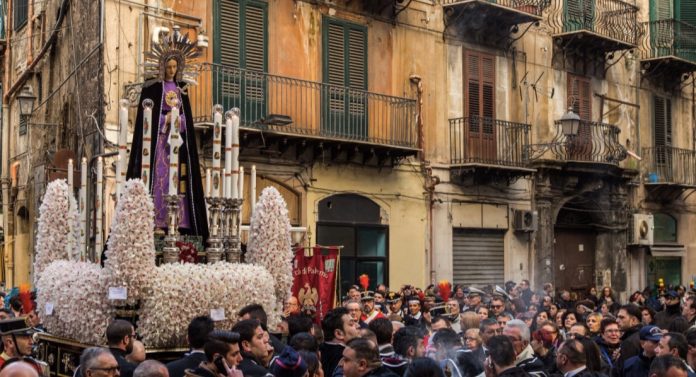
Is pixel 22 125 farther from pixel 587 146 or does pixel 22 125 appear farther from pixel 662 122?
pixel 662 122

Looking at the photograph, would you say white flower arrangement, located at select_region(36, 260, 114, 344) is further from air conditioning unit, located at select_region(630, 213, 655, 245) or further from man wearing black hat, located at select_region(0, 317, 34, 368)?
air conditioning unit, located at select_region(630, 213, 655, 245)

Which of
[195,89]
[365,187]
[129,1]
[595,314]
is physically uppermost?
[129,1]

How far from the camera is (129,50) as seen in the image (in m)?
16.0

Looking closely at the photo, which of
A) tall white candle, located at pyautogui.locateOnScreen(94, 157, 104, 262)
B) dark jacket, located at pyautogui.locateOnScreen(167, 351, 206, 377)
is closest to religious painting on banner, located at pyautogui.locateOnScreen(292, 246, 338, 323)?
tall white candle, located at pyautogui.locateOnScreen(94, 157, 104, 262)

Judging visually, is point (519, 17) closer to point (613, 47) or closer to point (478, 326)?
point (613, 47)

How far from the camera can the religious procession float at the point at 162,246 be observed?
904 centimetres

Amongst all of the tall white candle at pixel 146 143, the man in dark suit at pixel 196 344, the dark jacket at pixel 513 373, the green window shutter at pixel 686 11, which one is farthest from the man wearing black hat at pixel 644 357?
the green window shutter at pixel 686 11

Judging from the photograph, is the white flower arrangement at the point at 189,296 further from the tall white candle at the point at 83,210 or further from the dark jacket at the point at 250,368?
the tall white candle at the point at 83,210

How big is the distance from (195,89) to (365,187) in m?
4.34

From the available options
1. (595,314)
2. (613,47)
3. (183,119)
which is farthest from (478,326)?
(613,47)

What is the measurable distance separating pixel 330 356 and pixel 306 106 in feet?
33.1

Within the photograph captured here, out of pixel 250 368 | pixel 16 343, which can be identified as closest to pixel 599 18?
pixel 250 368

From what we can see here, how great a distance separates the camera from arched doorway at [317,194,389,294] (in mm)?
18672

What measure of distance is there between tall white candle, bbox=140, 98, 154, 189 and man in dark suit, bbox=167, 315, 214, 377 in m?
2.82
